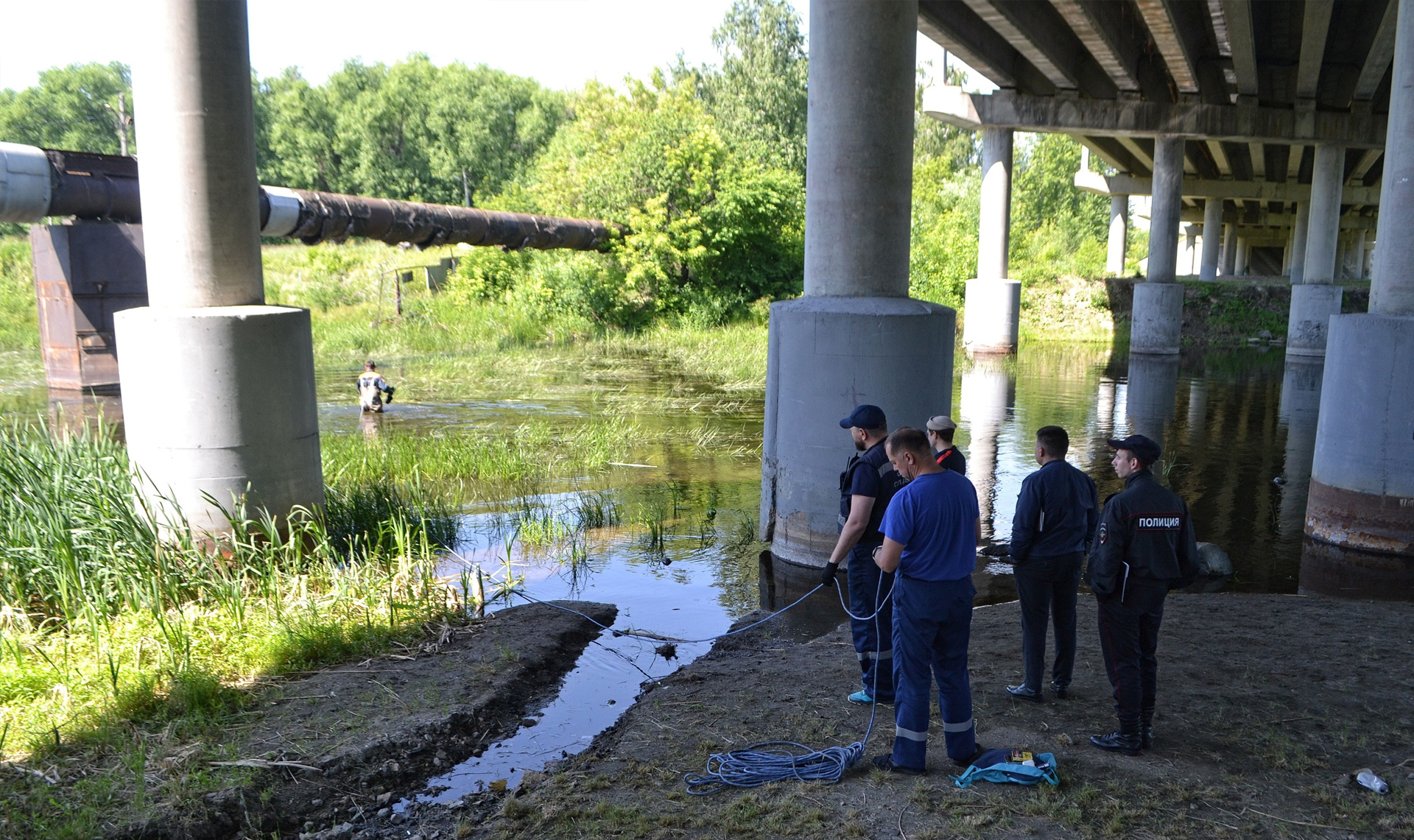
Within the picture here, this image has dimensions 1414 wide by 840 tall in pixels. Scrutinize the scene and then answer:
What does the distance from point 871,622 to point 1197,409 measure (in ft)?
52.2

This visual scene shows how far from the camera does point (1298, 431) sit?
17219mm

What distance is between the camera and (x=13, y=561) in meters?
6.63

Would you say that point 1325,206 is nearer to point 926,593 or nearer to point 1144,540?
point 1144,540

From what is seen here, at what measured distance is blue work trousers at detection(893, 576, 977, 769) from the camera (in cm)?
492

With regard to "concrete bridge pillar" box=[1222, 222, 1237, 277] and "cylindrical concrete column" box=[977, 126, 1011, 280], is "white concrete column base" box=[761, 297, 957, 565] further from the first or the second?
"concrete bridge pillar" box=[1222, 222, 1237, 277]

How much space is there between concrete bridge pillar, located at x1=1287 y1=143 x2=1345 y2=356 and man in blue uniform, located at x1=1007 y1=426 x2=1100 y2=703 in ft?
89.3

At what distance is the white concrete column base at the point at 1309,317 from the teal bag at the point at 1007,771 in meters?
29.3

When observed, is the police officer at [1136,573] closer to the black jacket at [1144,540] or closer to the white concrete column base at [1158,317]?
the black jacket at [1144,540]

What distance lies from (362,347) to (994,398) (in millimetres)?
17732

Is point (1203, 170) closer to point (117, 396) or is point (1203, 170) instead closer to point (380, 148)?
point (117, 396)

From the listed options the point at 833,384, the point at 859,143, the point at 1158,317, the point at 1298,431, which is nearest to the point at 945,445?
the point at 833,384

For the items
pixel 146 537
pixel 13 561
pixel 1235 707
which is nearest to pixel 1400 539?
pixel 1235 707

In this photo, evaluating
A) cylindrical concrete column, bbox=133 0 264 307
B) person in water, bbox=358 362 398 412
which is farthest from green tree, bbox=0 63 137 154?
cylindrical concrete column, bbox=133 0 264 307

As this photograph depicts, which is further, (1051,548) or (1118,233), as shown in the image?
(1118,233)
